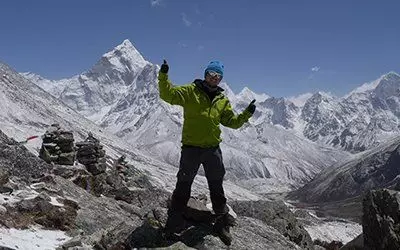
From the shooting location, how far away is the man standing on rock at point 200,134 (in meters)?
14.6

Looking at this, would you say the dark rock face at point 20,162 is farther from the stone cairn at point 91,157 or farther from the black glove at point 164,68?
the black glove at point 164,68

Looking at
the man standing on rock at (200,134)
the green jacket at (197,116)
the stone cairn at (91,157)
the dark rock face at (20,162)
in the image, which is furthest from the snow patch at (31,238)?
the stone cairn at (91,157)

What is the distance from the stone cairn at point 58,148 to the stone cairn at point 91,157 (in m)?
2.16

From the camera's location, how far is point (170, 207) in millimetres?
15289

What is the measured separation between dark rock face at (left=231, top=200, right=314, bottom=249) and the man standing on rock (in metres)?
8.82

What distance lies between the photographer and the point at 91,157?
4319 cm

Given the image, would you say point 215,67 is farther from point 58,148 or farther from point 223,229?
point 58,148

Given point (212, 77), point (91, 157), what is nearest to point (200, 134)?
point (212, 77)

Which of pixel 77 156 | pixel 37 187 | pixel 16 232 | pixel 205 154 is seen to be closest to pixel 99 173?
pixel 77 156

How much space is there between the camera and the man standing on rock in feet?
48.0

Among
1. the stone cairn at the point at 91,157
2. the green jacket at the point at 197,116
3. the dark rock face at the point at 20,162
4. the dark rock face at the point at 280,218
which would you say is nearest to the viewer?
the green jacket at the point at 197,116

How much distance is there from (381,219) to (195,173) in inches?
414

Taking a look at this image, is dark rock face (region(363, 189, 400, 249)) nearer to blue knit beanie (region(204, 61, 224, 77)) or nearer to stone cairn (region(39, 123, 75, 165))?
blue knit beanie (region(204, 61, 224, 77))

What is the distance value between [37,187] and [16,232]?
6362mm
